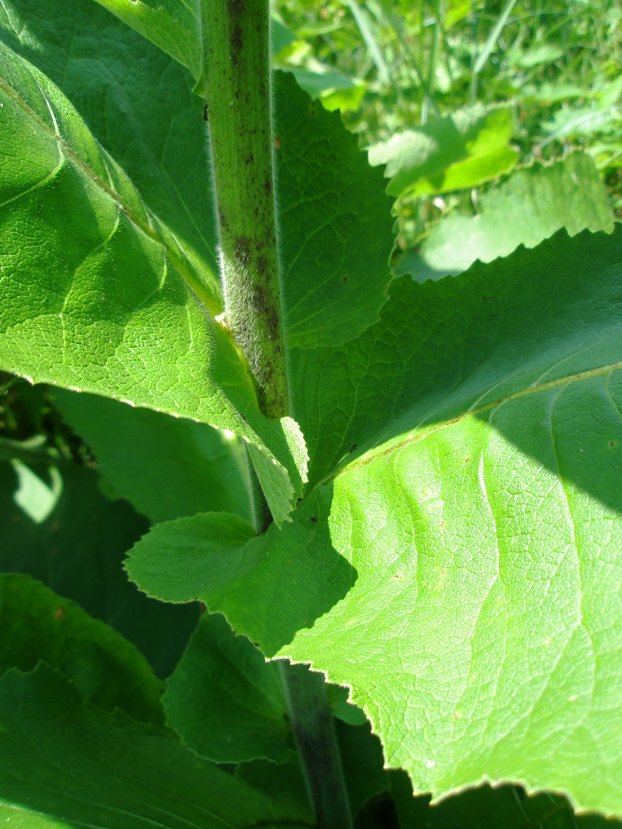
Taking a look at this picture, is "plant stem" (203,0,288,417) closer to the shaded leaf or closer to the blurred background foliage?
the shaded leaf

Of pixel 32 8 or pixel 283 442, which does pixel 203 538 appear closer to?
pixel 283 442

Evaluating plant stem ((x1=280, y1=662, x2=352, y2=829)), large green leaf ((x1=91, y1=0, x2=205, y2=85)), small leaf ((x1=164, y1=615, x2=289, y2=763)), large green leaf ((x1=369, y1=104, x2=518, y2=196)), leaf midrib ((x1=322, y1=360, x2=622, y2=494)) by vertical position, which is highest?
large green leaf ((x1=91, y1=0, x2=205, y2=85))

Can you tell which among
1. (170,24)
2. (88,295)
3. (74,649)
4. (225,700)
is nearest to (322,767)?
(225,700)

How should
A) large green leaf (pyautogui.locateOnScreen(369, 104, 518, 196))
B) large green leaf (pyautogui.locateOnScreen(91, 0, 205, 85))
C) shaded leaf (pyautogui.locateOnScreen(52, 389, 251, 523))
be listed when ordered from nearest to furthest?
large green leaf (pyautogui.locateOnScreen(91, 0, 205, 85)) → shaded leaf (pyautogui.locateOnScreen(52, 389, 251, 523)) → large green leaf (pyautogui.locateOnScreen(369, 104, 518, 196))

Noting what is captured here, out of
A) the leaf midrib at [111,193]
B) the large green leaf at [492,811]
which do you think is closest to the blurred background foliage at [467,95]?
the leaf midrib at [111,193]

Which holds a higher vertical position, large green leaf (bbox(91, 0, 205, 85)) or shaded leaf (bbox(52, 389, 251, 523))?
large green leaf (bbox(91, 0, 205, 85))

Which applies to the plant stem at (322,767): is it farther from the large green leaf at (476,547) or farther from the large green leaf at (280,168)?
the large green leaf at (280,168)

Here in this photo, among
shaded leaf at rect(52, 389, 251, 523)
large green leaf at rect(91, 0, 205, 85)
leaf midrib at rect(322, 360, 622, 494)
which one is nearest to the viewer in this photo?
large green leaf at rect(91, 0, 205, 85)

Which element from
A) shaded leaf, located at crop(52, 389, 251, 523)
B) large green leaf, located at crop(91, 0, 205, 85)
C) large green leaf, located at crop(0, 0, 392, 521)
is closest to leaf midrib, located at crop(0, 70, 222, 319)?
large green leaf, located at crop(0, 0, 392, 521)
